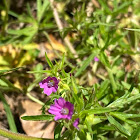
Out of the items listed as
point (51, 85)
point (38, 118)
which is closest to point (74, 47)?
point (51, 85)

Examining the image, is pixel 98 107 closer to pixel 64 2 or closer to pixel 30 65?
pixel 30 65

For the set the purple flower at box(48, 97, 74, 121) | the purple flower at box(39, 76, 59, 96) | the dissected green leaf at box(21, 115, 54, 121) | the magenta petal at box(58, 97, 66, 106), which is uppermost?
the purple flower at box(39, 76, 59, 96)

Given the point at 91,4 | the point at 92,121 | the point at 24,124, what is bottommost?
the point at 24,124

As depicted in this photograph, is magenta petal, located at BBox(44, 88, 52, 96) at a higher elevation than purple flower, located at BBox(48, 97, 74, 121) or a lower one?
higher

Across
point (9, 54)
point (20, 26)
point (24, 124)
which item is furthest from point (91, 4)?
point (24, 124)

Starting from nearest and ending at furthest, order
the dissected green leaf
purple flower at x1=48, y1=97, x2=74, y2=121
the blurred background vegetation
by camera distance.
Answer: purple flower at x1=48, y1=97, x2=74, y2=121 → the dissected green leaf → the blurred background vegetation

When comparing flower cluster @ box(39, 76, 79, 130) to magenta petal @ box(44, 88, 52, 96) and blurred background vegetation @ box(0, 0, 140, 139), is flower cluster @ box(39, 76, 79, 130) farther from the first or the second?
blurred background vegetation @ box(0, 0, 140, 139)

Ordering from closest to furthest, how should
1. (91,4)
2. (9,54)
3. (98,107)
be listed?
(98,107), (9,54), (91,4)

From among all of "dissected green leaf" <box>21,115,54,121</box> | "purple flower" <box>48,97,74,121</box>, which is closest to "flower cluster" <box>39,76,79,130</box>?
"purple flower" <box>48,97,74,121</box>
